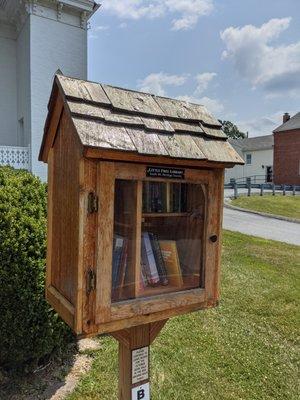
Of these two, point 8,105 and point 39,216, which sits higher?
point 8,105

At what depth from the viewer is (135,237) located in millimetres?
1557

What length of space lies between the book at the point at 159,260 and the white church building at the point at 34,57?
9.43 meters

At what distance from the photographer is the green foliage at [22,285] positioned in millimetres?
2434

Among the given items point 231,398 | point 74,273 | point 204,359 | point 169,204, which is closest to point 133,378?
point 74,273

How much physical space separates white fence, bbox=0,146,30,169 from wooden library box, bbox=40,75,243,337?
357 inches

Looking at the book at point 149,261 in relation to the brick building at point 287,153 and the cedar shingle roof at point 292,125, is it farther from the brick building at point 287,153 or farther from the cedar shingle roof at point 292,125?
the cedar shingle roof at point 292,125

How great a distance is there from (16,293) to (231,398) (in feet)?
5.88

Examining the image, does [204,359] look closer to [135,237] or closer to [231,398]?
[231,398]

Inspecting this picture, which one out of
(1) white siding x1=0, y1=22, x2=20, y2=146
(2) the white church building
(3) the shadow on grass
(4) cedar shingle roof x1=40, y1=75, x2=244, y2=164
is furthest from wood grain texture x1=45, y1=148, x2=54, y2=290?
(1) white siding x1=0, y1=22, x2=20, y2=146

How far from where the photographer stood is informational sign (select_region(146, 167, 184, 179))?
1.53m

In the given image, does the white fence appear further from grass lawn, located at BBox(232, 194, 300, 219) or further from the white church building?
grass lawn, located at BBox(232, 194, 300, 219)

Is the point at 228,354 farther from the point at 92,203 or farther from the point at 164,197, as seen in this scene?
the point at 92,203

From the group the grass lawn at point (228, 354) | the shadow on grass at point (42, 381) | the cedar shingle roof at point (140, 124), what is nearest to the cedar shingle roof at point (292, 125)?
the grass lawn at point (228, 354)

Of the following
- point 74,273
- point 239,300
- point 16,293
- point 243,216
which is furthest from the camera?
point 243,216
